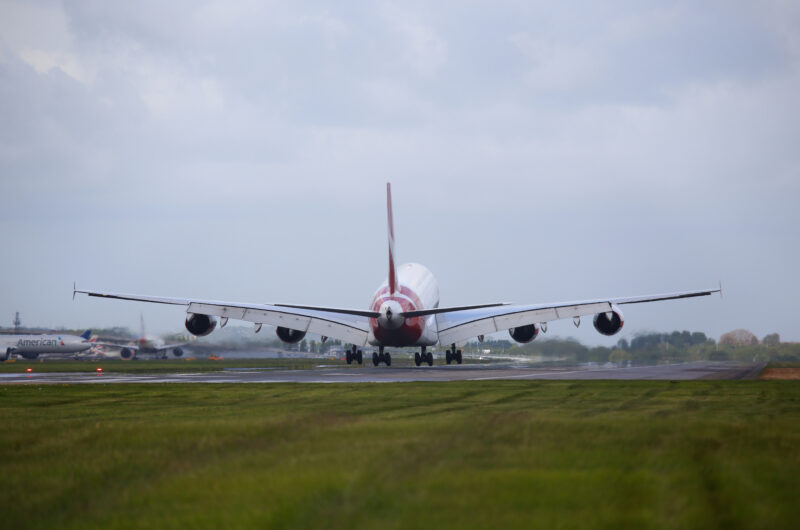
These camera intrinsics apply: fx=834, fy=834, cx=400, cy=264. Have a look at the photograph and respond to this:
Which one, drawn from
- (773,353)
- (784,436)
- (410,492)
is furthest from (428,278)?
(410,492)

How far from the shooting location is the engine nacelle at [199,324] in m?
48.8

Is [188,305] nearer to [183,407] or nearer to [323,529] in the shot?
[183,407]

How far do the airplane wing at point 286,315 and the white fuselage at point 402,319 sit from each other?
0.90 m

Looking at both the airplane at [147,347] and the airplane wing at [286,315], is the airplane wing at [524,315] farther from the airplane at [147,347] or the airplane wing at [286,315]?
the airplane at [147,347]

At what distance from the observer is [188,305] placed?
49.0 m

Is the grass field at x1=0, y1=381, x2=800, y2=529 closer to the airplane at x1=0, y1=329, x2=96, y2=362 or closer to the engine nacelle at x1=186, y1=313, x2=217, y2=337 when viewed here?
the engine nacelle at x1=186, y1=313, x2=217, y2=337

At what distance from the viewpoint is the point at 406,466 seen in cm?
941

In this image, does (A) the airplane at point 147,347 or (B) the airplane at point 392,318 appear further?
(A) the airplane at point 147,347

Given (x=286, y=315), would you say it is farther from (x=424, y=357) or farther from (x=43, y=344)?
(x=43, y=344)

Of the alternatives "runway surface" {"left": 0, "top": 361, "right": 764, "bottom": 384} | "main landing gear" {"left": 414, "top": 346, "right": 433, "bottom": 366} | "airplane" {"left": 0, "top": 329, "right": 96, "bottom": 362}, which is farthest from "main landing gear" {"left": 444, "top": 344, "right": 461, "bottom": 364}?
"airplane" {"left": 0, "top": 329, "right": 96, "bottom": 362}

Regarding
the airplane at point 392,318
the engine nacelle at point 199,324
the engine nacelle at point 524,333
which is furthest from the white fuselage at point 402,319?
the engine nacelle at point 199,324

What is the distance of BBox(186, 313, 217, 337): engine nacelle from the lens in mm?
48750

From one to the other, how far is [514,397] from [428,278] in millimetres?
44857


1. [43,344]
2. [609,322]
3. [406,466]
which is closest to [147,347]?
[43,344]
